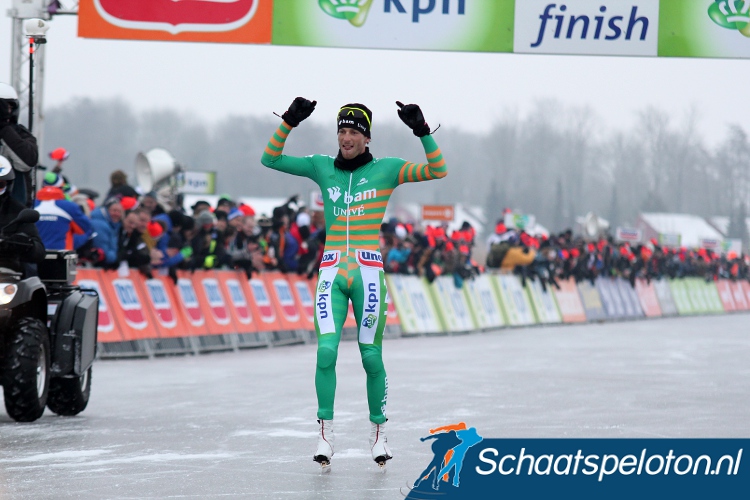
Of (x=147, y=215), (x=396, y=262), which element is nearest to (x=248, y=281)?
(x=147, y=215)

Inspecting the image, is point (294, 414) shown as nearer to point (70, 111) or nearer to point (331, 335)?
point (331, 335)

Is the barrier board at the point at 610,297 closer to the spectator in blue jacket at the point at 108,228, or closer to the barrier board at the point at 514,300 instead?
the barrier board at the point at 514,300

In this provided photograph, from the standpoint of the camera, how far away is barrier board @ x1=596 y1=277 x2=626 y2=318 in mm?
36312

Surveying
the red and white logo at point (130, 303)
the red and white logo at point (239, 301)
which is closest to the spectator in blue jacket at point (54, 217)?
the red and white logo at point (130, 303)

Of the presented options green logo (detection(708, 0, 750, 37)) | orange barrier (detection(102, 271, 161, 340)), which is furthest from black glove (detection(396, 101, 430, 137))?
green logo (detection(708, 0, 750, 37))

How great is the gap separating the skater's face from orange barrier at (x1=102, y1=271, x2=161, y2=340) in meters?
9.33

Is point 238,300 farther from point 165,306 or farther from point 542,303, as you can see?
point 542,303

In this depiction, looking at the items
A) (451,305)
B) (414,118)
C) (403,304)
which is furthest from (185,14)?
(451,305)

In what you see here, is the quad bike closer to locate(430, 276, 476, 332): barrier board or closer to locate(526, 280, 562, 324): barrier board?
locate(430, 276, 476, 332): barrier board

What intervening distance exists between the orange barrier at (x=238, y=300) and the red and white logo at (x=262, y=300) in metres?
0.25

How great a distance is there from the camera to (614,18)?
1691 centimetres

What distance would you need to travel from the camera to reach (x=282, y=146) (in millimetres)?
7922

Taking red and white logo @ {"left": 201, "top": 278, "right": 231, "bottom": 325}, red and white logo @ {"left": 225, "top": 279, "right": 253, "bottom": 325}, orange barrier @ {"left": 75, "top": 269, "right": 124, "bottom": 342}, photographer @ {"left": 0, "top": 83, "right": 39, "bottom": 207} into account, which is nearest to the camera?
photographer @ {"left": 0, "top": 83, "right": 39, "bottom": 207}

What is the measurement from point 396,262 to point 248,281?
17.9ft
